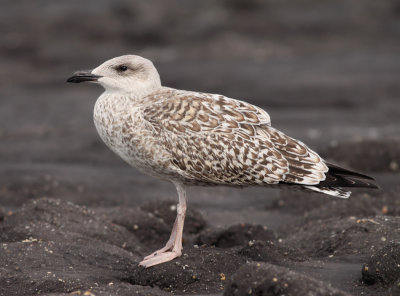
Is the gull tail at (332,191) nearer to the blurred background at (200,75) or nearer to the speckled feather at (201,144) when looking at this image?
the speckled feather at (201,144)

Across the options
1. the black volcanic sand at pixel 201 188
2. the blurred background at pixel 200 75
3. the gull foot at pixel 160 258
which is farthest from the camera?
the blurred background at pixel 200 75

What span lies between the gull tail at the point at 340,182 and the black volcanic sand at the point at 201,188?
641 mm

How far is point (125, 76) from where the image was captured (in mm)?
7500

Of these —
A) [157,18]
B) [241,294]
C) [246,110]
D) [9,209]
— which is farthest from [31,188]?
[157,18]

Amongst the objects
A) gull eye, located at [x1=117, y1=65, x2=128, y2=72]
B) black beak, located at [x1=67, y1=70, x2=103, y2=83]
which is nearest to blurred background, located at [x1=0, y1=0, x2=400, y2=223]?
gull eye, located at [x1=117, y1=65, x2=128, y2=72]

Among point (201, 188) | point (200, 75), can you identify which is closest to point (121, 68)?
point (201, 188)

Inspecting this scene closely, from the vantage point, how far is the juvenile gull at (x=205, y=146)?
7.08m

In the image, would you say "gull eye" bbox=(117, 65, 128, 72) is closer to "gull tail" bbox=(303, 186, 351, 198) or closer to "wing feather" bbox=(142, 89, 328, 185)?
"wing feather" bbox=(142, 89, 328, 185)

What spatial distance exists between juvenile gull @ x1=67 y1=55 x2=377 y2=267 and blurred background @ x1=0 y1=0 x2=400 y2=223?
3619 millimetres

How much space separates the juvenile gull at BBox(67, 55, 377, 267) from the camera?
279 inches

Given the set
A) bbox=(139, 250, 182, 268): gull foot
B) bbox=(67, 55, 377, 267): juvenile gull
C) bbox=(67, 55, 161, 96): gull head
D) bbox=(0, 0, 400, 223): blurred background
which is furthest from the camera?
bbox=(0, 0, 400, 223): blurred background

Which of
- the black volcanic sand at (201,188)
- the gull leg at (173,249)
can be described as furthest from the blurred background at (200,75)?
the gull leg at (173,249)

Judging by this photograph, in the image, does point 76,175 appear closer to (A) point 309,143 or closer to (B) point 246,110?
(A) point 309,143

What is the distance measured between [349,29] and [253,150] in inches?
702
